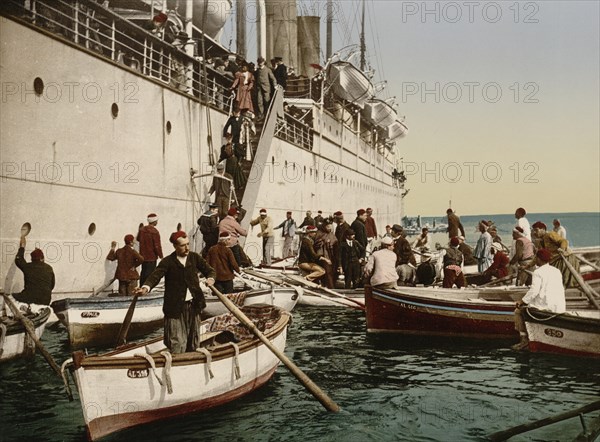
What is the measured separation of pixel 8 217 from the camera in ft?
37.2

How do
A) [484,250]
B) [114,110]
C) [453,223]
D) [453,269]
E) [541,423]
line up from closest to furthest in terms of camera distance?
[541,423], [453,269], [114,110], [484,250], [453,223]

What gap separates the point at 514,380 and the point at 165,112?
1156cm

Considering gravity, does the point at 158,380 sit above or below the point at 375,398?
above

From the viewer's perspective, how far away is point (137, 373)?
253 inches

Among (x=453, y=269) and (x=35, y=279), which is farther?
(x=453, y=269)

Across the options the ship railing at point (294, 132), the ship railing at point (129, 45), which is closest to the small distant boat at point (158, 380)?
the ship railing at point (129, 45)

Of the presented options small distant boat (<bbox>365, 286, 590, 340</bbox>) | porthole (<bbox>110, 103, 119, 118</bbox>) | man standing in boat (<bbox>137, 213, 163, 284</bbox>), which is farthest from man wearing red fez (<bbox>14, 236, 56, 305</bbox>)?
small distant boat (<bbox>365, 286, 590, 340</bbox>)

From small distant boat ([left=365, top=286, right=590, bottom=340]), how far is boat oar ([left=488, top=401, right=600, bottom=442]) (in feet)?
17.0

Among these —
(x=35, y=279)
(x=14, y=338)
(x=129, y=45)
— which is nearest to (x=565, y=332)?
(x=14, y=338)

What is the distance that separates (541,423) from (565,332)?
4939 millimetres

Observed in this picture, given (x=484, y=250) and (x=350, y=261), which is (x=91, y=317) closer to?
(x=350, y=261)

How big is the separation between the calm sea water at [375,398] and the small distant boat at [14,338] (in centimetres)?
20

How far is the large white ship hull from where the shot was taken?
1155 centimetres

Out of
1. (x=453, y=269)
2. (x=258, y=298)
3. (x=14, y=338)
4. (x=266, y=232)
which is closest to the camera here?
(x=14, y=338)
